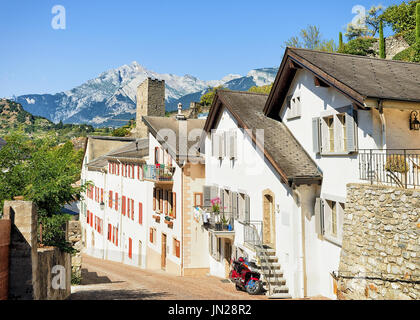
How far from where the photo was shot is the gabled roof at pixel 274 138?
13.5 meters

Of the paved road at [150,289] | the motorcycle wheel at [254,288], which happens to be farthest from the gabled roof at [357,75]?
the paved road at [150,289]

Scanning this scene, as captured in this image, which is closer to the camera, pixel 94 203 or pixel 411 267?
pixel 411 267

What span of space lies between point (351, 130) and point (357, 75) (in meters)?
1.86

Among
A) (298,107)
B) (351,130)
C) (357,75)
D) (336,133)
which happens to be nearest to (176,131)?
(298,107)

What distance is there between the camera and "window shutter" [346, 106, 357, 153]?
11453 mm

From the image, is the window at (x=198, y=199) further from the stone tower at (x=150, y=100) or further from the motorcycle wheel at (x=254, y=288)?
the stone tower at (x=150, y=100)

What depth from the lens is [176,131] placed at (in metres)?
26.7

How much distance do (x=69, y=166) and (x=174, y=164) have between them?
436 inches

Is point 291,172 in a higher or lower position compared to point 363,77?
lower

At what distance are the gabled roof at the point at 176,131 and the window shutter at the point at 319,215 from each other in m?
11.2

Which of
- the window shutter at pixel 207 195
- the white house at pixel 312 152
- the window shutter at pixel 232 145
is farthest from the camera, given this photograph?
the window shutter at pixel 207 195
